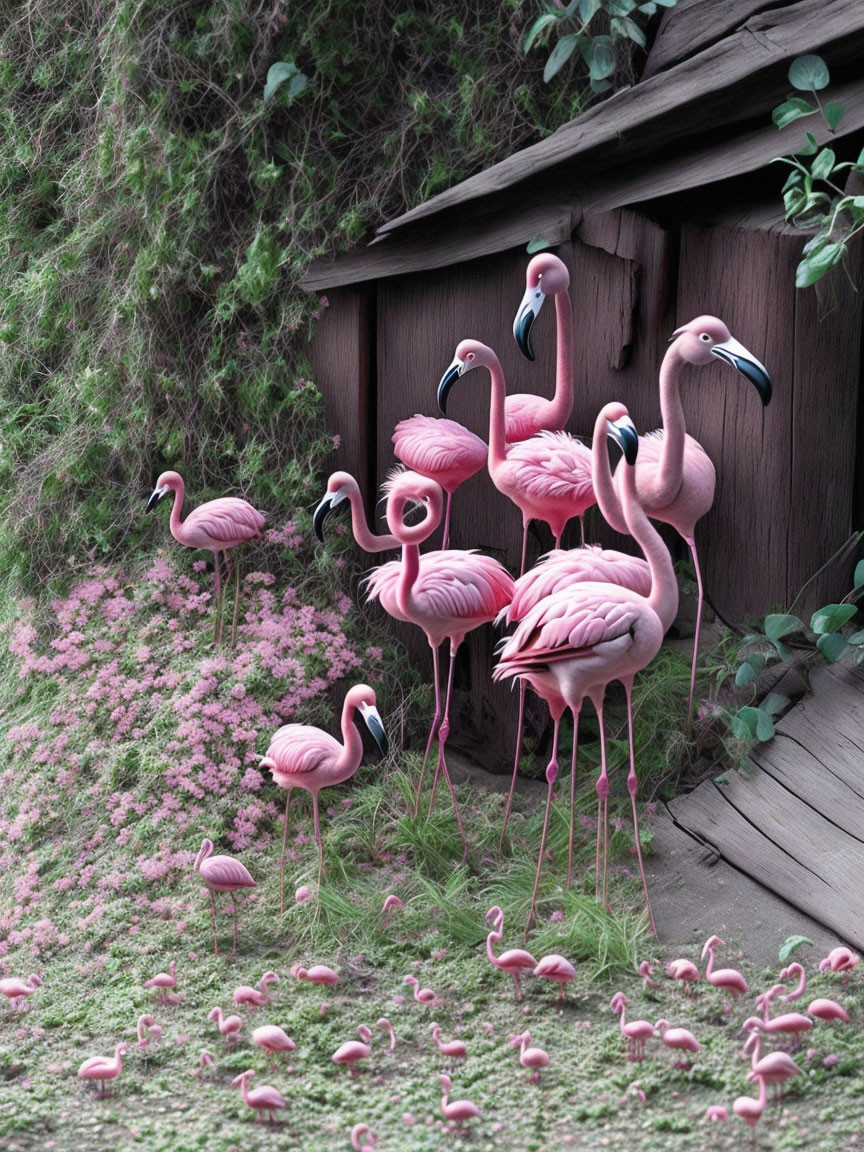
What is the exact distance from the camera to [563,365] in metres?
4.14

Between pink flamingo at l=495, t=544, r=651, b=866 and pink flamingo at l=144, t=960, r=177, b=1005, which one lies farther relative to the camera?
pink flamingo at l=495, t=544, r=651, b=866

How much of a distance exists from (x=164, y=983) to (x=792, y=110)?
3028mm

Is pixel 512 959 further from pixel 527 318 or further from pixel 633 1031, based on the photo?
pixel 527 318

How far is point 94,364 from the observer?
537 centimetres

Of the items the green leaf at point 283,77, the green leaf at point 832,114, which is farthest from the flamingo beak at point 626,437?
the green leaf at point 283,77

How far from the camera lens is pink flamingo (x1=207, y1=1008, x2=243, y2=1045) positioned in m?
3.29

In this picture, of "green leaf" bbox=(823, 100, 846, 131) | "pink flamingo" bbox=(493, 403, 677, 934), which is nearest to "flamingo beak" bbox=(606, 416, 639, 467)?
"pink flamingo" bbox=(493, 403, 677, 934)

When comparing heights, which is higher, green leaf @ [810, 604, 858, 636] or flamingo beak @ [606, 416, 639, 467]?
flamingo beak @ [606, 416, 639, 467]

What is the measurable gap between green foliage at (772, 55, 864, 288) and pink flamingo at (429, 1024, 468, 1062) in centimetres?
230

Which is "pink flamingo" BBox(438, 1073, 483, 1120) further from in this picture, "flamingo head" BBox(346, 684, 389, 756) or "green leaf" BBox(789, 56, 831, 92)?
"green leaf" BBox(789, 56, 831, 92)

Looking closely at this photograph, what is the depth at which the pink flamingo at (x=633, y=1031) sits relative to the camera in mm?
3115

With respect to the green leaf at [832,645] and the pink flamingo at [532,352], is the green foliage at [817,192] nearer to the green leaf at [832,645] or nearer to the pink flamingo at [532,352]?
the pink flamingo at [532,352]

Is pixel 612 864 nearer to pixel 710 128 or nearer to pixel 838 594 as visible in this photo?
pixel 838 594

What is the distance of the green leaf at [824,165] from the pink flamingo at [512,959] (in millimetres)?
2288
